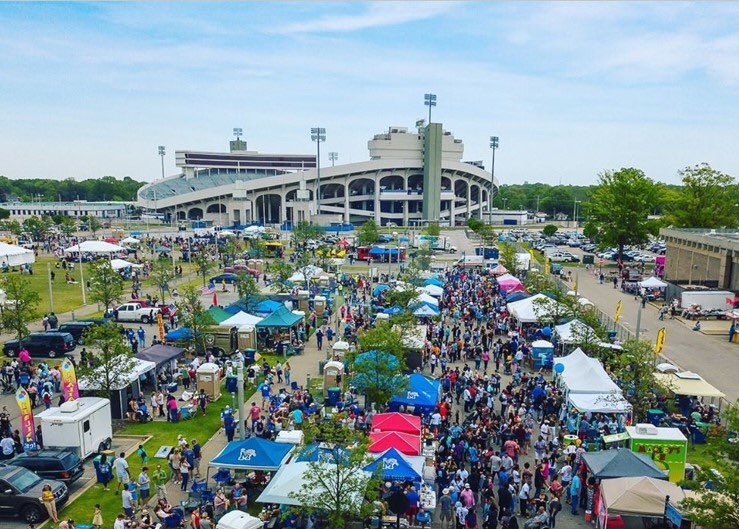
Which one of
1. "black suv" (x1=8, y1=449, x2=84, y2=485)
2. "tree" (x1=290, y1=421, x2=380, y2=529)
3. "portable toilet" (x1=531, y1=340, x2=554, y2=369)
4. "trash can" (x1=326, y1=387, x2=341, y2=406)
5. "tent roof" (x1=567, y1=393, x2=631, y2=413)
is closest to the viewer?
"tree" (x1=290, y1=421, x2=380, y2=529)

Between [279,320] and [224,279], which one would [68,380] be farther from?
[224,279]

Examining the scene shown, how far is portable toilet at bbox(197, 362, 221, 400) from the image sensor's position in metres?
20.9

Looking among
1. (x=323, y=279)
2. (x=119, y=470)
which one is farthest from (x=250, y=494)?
(x=323, y=279)

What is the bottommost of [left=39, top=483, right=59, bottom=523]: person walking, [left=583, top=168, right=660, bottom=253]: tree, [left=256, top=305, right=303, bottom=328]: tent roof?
[left=39, top=483, right=59, bottom=523]: person walking

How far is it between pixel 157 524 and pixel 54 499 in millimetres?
2846

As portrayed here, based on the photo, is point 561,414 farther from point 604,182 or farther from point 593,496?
point 604,182

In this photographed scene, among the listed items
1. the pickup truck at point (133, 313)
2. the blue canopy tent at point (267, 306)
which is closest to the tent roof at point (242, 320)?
the blue canopy tent at point (267, 306)

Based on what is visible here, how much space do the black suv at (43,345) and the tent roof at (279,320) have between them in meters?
8.56

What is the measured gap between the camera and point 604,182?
202ft

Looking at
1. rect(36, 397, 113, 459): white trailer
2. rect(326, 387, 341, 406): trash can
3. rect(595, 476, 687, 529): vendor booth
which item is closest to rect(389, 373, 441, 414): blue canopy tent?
rect(326, 387, 341, 406): trash can

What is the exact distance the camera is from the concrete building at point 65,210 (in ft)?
415

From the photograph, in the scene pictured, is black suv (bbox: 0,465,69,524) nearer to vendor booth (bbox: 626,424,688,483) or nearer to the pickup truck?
vendor booth (bbox: 626,424,688,483)

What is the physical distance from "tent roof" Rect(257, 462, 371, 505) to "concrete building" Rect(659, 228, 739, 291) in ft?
118

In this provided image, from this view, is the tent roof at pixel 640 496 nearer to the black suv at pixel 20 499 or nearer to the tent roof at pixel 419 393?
the tent roof at pixel 419 393
